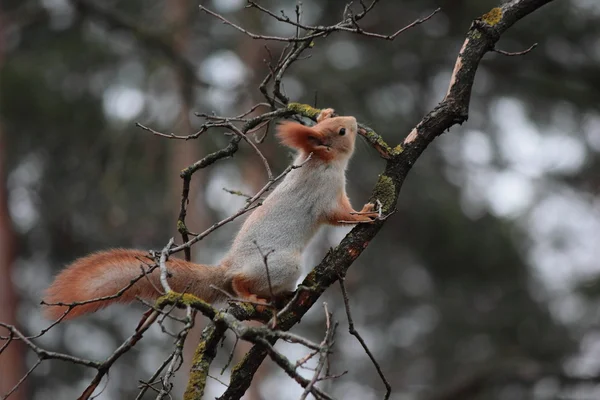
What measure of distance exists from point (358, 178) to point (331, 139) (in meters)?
8.69

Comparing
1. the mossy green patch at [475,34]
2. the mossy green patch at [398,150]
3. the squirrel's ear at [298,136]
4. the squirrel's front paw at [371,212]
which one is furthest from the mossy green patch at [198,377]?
the mossy green patch at [475,34]

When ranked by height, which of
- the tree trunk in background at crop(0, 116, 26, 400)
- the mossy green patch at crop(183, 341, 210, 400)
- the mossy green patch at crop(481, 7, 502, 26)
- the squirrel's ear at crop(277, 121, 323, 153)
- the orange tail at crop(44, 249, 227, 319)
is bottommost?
the mossy green patch at crop(183, 341, 210, 400)

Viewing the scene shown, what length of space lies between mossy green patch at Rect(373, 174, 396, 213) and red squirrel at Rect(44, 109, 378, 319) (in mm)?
71

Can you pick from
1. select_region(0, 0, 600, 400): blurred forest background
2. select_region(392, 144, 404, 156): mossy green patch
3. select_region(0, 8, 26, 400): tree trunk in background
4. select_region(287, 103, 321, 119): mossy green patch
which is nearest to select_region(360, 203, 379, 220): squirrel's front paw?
select_region(392, 144, 404, 156): mossy green patch

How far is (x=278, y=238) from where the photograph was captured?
4.62 meters

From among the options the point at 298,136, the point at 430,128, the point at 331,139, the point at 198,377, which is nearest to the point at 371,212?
the point at 430,128

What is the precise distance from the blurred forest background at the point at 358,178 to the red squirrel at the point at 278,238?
17.6 ft

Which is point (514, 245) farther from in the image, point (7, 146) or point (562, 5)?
point (7, 146)

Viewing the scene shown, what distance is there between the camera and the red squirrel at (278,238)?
3.97 metres

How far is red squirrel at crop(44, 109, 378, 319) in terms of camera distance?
3.97 m

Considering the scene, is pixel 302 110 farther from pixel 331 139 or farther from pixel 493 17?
pixel 493 17

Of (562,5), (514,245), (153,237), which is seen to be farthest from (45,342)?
(562,5)

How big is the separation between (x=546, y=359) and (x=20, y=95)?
32.2 feet

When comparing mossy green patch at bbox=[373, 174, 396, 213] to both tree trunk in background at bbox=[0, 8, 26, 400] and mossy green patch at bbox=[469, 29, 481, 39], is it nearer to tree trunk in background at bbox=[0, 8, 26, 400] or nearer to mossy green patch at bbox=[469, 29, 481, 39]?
mossy green patch at bbox=[469, 29, 481, 39]
